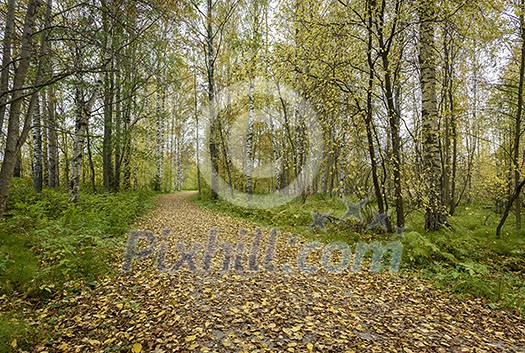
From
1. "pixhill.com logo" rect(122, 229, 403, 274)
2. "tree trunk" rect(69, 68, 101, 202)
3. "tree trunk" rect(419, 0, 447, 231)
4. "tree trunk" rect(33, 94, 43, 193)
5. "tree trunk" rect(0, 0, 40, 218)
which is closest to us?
"tree trunk" rect(0, 0, 40, 218)

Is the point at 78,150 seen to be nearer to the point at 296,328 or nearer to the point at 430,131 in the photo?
the point at 296,328

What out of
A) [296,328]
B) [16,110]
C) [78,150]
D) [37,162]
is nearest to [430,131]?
[296,328]

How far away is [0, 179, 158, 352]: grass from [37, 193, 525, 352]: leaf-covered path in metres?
0.35

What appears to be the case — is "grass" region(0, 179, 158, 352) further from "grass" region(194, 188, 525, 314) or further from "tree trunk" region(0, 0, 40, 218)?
"grass" region(194, 188, 525, 314)

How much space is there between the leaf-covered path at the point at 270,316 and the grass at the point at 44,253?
0.35 meters

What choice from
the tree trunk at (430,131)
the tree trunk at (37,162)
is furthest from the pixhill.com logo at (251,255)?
the tree trunk at (37,162)

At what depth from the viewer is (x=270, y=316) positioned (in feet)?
12.1

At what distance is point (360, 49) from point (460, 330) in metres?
6.96

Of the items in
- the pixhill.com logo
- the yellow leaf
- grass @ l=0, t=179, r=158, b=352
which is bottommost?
the yellow leaf

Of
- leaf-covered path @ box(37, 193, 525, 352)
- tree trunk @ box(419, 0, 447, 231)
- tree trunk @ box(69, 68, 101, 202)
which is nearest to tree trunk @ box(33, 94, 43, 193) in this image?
tree trunk @ box(69, 68, 101, 202)

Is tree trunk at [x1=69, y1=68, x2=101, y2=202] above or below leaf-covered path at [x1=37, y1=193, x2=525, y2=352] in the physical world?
above

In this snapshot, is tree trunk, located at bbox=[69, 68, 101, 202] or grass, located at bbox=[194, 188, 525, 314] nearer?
grass, located at bbox=[194, 188, 525, 314]

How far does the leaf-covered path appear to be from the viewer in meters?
3.16

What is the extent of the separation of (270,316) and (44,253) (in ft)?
14.1
